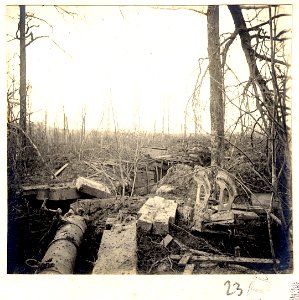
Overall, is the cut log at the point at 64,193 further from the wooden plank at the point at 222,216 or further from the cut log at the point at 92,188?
the wooden plank at the point at 222,216

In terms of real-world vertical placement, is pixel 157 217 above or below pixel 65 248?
above

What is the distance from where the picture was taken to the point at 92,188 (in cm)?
352

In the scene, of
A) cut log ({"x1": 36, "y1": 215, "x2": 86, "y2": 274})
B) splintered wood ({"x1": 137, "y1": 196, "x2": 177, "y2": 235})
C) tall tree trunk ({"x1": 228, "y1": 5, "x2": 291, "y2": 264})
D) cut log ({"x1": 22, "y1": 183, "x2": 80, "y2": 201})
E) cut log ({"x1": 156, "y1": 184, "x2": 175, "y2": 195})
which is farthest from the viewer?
cut log ({"x1": 156, "y1": 184, "x2": 175, "y2": 195})

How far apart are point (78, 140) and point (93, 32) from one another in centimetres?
106

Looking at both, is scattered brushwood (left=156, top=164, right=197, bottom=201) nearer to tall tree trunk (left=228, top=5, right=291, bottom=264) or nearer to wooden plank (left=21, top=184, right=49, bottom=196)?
tall tree trunk (left=228, top=5, right=291, bottom=264)

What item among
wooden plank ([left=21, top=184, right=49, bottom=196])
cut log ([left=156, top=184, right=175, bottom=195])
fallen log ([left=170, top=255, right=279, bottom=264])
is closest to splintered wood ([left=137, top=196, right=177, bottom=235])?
cut log ([left=156, top=184, right=175, bottom=195])

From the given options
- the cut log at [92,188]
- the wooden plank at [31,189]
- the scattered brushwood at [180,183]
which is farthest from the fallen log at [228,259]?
the wooden plank at [31,189]

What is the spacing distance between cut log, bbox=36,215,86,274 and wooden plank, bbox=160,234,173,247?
864mm

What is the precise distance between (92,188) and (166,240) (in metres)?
0.97

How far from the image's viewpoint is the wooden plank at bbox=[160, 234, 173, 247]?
10.7 feet

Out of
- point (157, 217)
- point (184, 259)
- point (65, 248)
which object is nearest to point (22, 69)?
point (65, 248)
